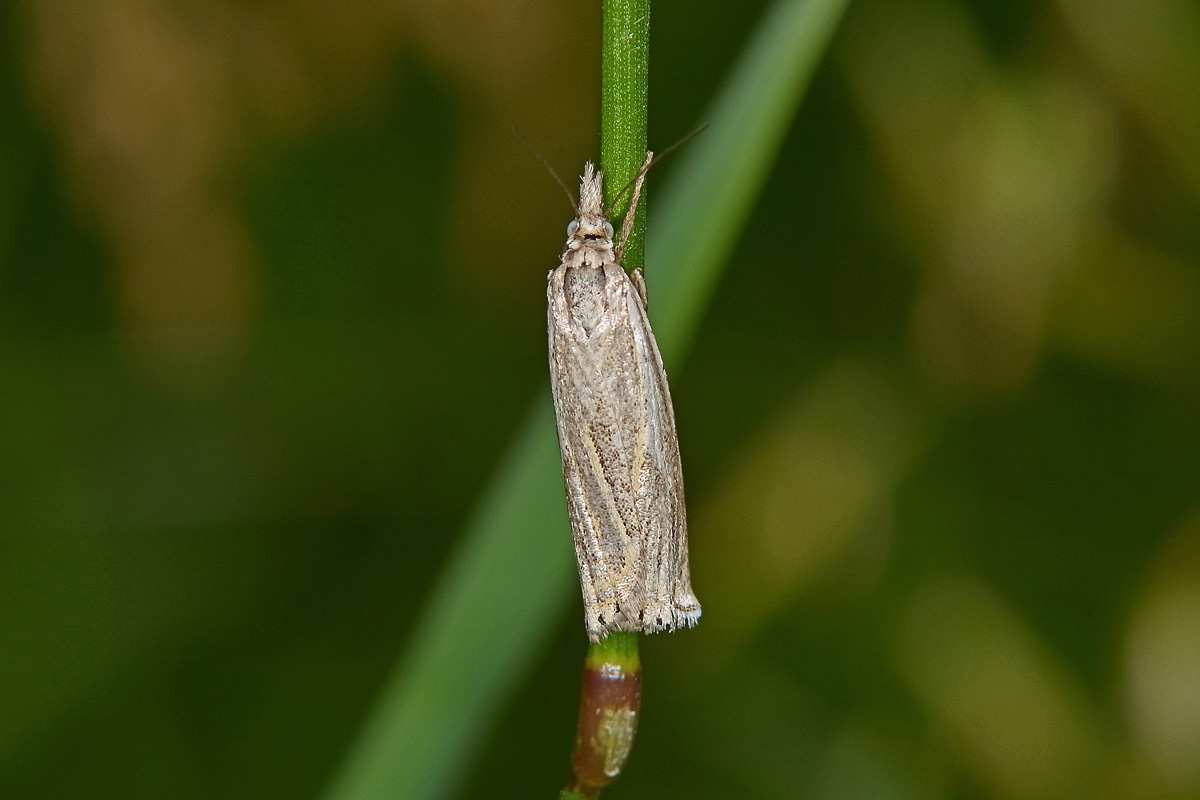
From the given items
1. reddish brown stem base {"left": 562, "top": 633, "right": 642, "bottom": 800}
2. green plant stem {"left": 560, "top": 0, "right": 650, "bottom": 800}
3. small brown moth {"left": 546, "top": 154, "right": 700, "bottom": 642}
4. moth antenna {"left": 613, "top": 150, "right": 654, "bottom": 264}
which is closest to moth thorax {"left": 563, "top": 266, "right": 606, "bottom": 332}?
small brown moth {"left": 546, "top": 154, "right": 700, "bottom": 642}

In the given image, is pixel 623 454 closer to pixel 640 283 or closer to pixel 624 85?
pixel 640 283

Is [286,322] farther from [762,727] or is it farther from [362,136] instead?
[762,727]

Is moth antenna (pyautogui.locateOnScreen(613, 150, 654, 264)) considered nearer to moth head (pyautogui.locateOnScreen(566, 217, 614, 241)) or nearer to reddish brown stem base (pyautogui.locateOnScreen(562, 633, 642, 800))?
moth head (pyautogui.locateOnScreen(566, 217, 614, 241))

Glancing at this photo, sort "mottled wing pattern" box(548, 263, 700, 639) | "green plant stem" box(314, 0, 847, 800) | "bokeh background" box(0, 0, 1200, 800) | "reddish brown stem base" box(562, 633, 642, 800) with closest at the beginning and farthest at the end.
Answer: "reddish brown stem base" box(562, 633, 642, 800), "green plant stem" box(314, 0, 847, 800), "mottled wing pattern" box(548, 263, 700, 639), "bokeh background" box(0, 0, 1200, 800)

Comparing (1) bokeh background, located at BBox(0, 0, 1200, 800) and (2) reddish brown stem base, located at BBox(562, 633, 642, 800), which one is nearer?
(2) reddish brown stem base, located at BBox(562, 633, 642, 800)

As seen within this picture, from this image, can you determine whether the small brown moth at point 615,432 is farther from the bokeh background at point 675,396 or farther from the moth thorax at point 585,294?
the bokeh background at point 675,396

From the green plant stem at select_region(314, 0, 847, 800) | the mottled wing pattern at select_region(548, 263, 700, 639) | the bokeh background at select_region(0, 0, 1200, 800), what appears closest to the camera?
the green plant stem at select_region(314, 0, 847, 800)

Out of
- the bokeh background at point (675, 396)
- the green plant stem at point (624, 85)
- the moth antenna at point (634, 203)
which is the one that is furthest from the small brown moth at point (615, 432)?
the bokeh background at point (675, 396)
